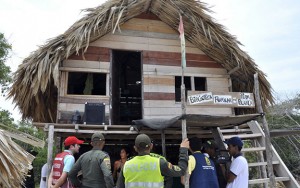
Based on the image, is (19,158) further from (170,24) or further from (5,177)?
(170,24)

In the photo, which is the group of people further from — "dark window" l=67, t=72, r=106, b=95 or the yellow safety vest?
"dark window" l=67, t=72, r=106, b=95

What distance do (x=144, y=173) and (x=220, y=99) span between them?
242 cm

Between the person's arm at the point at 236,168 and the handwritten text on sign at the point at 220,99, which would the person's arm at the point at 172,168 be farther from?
the handwritten text on sign at the point at 220,99

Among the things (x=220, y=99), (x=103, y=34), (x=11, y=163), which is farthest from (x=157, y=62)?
(x=11, y=163)

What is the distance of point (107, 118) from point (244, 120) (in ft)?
10.4

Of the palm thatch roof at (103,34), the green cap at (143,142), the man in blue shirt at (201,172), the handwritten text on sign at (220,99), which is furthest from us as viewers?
the palm thatch roof at (103,34)

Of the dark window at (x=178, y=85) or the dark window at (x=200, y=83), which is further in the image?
the dark window at (x=200, y=83)

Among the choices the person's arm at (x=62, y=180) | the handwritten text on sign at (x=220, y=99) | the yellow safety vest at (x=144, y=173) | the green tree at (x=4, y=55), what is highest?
the green tree at (x=4, y=55)

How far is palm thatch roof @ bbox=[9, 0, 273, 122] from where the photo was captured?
6.74 meters

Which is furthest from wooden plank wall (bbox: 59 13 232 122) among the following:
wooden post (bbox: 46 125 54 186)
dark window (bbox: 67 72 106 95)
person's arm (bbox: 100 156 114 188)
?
person's arm (bbox: 100 156 114 188)

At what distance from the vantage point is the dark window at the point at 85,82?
740cm

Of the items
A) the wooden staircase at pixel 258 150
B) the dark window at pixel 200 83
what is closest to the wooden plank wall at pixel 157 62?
the dark window at pixel 200 83

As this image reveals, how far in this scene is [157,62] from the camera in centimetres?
781

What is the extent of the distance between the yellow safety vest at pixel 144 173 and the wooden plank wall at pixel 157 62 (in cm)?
401
